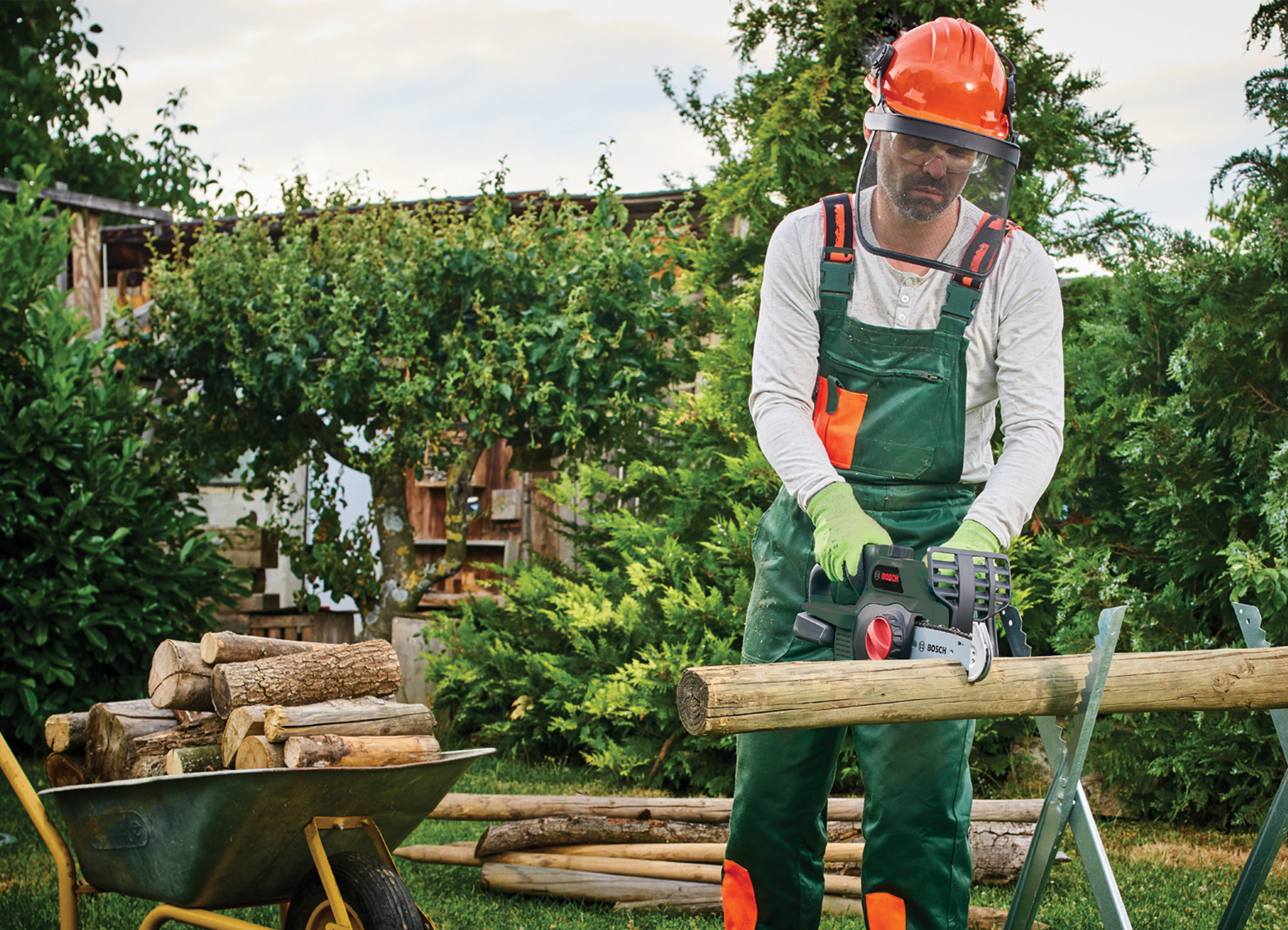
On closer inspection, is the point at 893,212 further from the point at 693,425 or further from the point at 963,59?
the point at 693,425

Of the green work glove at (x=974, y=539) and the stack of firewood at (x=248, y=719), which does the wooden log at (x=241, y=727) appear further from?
the green work glove at (x=974, y=539)

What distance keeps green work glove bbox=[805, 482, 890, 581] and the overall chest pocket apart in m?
0.14

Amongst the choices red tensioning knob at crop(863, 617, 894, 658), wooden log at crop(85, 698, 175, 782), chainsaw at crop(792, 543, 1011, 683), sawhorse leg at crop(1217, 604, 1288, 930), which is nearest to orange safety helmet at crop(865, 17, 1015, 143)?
chainsaw at crop(792, 543, 1011, 683)

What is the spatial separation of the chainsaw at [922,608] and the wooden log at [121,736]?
172 centimetres

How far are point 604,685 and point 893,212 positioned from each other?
12.1 feet

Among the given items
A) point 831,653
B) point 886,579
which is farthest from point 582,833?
point 886,579

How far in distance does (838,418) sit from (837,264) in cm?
32

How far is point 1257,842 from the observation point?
219 cm

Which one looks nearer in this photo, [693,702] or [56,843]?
[693,702]

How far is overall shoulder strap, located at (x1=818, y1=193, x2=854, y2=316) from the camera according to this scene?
92.4 inches

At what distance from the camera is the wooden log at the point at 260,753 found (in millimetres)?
2613

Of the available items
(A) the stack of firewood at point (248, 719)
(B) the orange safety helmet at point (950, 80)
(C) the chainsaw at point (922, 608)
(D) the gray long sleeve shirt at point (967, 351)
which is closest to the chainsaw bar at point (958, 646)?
(C) the chainsaw at point (922, 608)

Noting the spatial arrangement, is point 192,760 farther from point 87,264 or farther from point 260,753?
point 87,264

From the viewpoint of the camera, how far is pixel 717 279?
622cm
